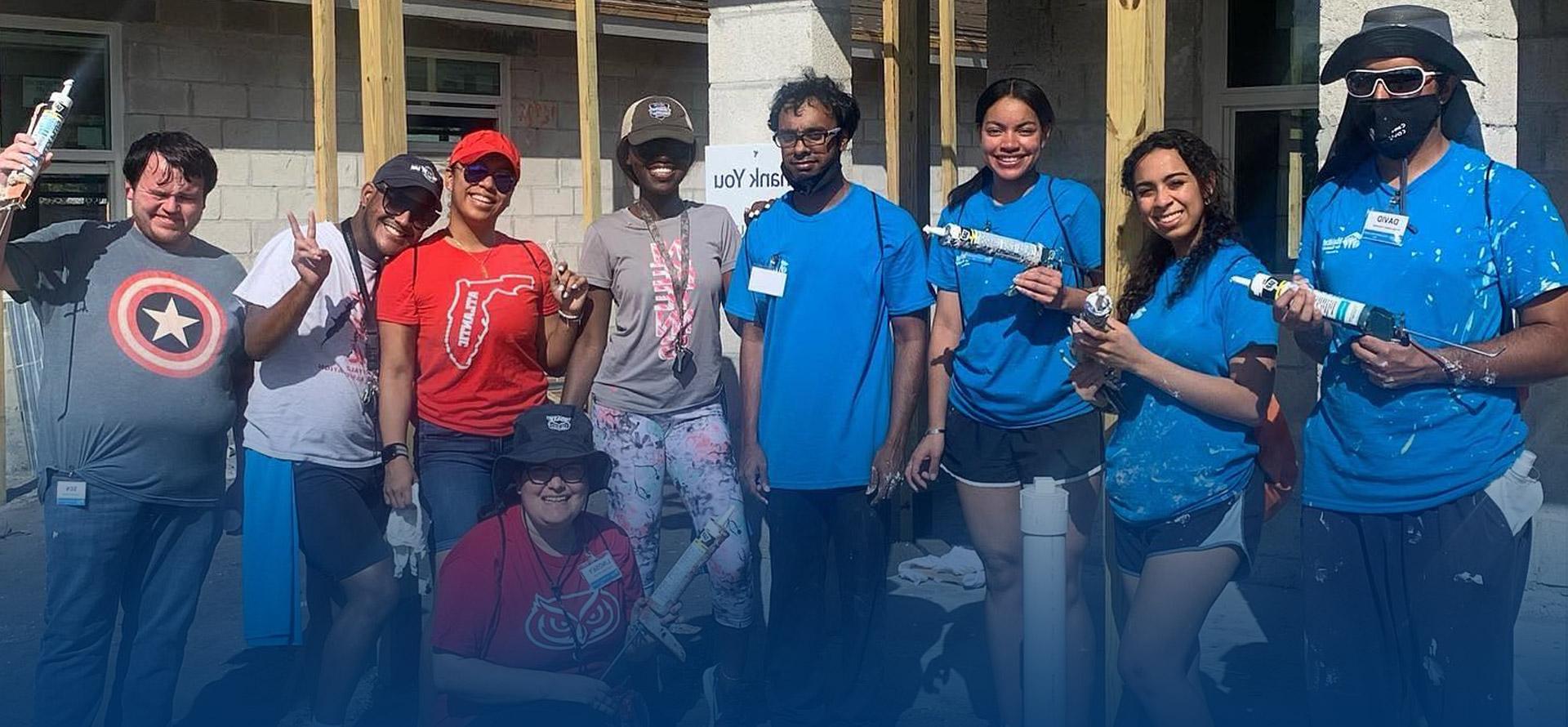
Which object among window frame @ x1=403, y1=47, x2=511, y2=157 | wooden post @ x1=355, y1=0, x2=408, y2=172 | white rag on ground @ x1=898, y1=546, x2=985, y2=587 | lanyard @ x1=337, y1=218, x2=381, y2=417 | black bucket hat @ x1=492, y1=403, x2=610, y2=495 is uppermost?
window frame @ x1=403, y1=47, x2=511, y2=157

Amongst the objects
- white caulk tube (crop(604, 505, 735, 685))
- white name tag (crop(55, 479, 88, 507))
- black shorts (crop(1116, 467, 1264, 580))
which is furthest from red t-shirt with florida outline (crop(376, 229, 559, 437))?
black shorts (crop(1116, 467, 1264, 580))

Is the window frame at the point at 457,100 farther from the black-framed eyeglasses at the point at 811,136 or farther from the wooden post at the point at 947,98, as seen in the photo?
the black-framed eyeglasses at the point at 811,136

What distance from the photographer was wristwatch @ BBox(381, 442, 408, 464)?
446 cm

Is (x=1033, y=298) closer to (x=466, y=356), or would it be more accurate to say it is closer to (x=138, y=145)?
(x=466, y=356)

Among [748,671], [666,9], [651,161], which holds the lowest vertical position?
[748,671]

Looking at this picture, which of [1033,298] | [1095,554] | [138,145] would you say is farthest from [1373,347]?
[1095,554]

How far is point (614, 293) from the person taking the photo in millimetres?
4734

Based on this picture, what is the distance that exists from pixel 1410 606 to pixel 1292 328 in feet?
2.15

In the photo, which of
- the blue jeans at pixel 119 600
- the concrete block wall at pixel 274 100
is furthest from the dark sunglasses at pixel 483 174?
the concrete block wall at pixel 274 100

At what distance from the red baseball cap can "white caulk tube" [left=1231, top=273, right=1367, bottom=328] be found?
6.87ft

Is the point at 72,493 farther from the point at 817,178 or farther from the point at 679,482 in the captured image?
the point at 817,178

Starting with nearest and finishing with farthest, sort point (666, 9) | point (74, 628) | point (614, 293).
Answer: point (74, 628)
point (614, 293)
point (666, 9)

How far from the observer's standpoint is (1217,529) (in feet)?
12.0

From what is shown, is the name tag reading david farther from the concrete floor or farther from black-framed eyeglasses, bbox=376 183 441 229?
black-framed eyeglasses, bbox=376 183 441 229
